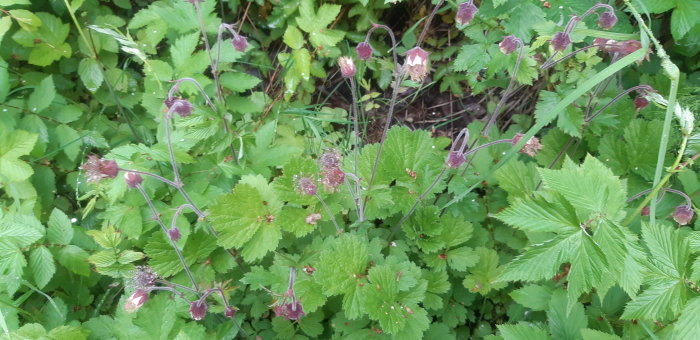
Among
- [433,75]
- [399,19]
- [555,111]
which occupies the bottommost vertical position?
[433,75]

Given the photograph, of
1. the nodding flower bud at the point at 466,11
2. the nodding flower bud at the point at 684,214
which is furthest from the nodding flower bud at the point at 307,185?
the nodding flower bud at the point at 684,214

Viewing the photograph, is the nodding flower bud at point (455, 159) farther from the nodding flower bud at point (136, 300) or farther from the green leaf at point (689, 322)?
the nodding flower bud at point (136, 300)

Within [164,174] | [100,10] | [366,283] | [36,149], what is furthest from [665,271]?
[100,10]

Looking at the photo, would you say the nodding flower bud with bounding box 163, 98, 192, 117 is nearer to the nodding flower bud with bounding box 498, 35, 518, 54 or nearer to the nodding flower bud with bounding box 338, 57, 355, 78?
the nodding flower bud with bounding box 338, 57, 355, 78

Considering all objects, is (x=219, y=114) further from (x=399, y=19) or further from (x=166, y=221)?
(x=399, y=19)

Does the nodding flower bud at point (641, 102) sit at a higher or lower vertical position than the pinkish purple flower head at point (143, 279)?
higher
